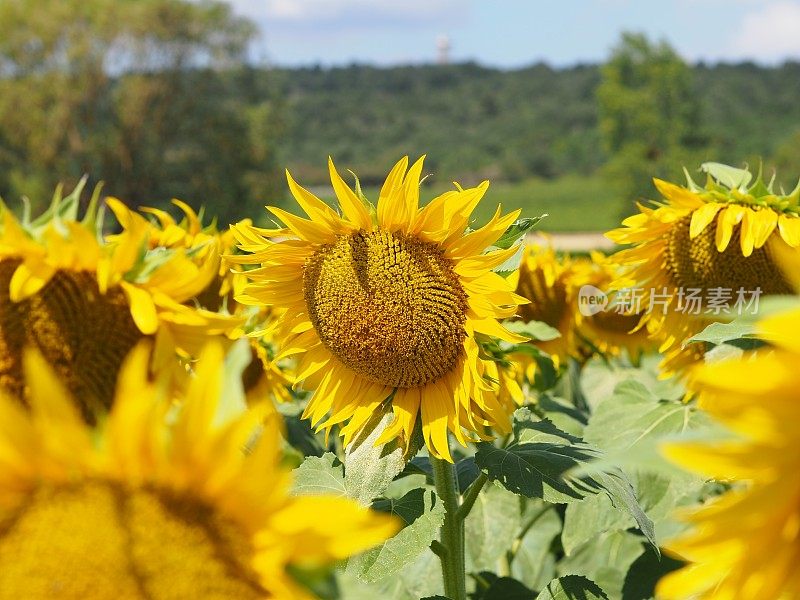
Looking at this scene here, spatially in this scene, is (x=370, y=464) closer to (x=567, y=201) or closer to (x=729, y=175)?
(x=729, y=175)

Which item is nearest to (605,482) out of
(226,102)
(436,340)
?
(436,340)

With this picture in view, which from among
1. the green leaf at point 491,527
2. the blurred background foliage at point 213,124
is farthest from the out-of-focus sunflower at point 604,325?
the blurred background foliage at point 213,124

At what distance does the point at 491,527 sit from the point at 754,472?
68.2 inches

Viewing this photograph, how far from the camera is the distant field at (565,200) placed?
36.9m

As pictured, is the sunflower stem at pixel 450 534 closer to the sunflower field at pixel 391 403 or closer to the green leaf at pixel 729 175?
the sunflower field at pixel 391 403

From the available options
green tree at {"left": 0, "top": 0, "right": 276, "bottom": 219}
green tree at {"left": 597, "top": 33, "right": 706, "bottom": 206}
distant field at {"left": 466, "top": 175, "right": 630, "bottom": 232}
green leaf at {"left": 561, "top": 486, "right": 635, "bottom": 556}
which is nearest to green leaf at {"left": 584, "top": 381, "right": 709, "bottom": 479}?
green leaf at {"left": 561, "top": 486, "right": 635, "bottom": 556}

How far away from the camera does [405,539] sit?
1.57 meters

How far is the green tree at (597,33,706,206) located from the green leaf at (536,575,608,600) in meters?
31.5

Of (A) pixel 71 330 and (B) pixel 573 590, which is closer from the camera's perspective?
(A) pixel 71 330

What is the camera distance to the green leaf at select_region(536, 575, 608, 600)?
1.68m

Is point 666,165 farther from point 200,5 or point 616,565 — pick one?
point 616,565

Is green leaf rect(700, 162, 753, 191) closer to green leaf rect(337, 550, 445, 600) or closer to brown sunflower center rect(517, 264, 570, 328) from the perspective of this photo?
brown sunflower center rect(517, 264, 570, 328)

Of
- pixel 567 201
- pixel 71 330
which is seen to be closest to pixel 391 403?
pixel 71 330

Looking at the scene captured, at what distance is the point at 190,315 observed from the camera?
1.11 m
